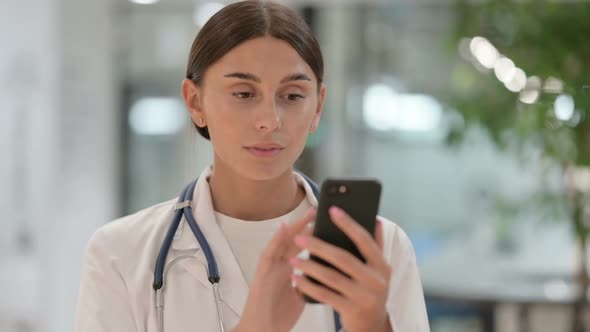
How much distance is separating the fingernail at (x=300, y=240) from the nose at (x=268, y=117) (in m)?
0.27

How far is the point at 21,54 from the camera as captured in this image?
4238 mm

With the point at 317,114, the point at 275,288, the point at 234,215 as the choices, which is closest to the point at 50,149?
the point at 234,215

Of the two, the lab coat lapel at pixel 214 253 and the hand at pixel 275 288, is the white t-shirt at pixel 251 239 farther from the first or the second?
the hand at pixel 275 288

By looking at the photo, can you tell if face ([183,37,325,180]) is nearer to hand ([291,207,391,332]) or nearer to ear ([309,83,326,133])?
ear ([309,83,326,133])

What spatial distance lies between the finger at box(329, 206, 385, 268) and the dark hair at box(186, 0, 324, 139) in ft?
1.31

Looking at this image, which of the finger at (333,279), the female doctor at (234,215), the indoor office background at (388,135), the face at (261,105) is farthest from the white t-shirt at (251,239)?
the indoor office background at (388,135)

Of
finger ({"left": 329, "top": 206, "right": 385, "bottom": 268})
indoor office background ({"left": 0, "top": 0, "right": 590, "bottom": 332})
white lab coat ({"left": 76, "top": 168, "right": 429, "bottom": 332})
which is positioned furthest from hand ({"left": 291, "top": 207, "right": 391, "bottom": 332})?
indoor office background ({"left": 0, "top": 0, "right": 590, "bottom": 332})

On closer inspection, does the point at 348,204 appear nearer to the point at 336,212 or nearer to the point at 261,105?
the point at 336,212

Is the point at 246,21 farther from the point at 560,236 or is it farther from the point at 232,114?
the point at 560,236

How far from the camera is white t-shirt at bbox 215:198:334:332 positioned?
5.01ft

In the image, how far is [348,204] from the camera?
1210 millimetres

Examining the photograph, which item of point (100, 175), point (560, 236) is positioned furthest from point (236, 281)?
point (560, 236)

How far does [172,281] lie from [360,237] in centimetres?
48

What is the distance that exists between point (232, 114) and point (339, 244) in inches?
14.1
